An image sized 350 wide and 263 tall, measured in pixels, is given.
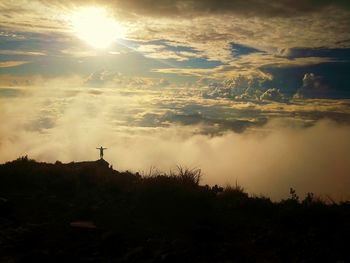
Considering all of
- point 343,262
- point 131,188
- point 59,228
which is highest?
point 131,188

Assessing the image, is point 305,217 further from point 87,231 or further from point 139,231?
point 87,231

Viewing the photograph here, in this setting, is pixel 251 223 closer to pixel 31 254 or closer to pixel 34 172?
pixel 31 254

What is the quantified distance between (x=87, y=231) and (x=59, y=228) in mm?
790

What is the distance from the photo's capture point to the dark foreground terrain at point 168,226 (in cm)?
700

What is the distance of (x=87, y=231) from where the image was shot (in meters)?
8.49

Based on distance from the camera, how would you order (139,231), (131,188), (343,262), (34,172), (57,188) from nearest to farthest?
1. (343,262)
2. (139,231)
3. (131,188)
4. (57,188)
5. (34,172)

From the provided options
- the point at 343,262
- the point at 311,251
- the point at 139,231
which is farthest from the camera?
the point at 139,231

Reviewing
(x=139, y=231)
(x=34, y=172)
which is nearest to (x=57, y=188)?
(x=34, y=172)

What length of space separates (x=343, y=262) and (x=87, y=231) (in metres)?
5.04

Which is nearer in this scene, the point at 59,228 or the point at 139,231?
the point at 139,231

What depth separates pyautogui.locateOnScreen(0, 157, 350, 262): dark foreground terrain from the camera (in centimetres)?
700

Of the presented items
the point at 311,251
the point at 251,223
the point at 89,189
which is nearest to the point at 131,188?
the point at 89,189

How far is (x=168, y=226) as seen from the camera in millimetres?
8570

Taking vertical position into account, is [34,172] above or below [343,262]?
above
